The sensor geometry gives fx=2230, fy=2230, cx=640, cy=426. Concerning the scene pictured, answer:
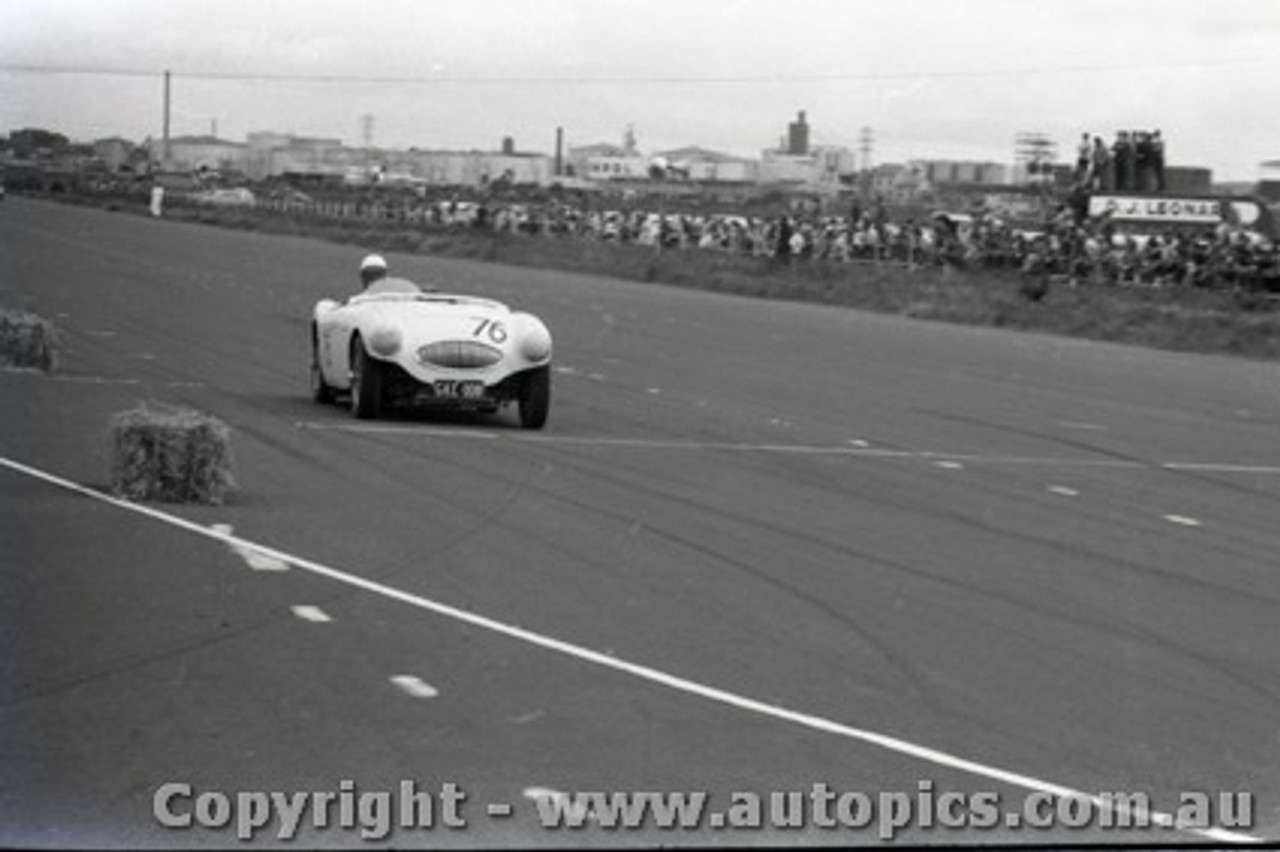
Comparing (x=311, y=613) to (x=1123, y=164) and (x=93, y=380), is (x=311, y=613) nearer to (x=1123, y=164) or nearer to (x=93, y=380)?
(x=93, y=380)

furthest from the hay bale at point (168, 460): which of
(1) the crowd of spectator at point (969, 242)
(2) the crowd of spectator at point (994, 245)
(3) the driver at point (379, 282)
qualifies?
(2) the crowd of spectator at point (994, 245)

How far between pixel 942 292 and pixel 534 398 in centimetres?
2877

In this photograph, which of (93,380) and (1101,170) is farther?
(1101,170)

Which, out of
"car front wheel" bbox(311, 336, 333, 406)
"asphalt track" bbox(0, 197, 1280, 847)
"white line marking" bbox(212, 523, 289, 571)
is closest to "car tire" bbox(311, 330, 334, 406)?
"car front wheel" bbox(311, 336, 333, 406)

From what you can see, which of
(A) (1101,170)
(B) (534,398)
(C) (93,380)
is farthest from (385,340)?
(A) (1101,170)

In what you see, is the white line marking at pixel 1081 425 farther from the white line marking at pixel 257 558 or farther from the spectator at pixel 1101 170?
the spectator at pixel 1101 170

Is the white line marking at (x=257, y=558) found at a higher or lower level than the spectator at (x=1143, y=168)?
lower

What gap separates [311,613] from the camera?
8.93 metres

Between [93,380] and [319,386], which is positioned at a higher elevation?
[319,386]

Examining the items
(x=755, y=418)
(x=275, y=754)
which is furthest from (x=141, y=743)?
(x=755, y=418)

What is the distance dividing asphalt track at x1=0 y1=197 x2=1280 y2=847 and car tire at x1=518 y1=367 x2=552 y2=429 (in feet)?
0.70

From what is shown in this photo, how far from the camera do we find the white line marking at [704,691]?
Answer: 666 centimetres

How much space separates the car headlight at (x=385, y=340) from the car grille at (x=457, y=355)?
182 mm

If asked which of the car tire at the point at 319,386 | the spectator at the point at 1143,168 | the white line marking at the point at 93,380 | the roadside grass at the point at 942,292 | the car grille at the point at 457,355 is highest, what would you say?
the spectator at the point at 1143,168
